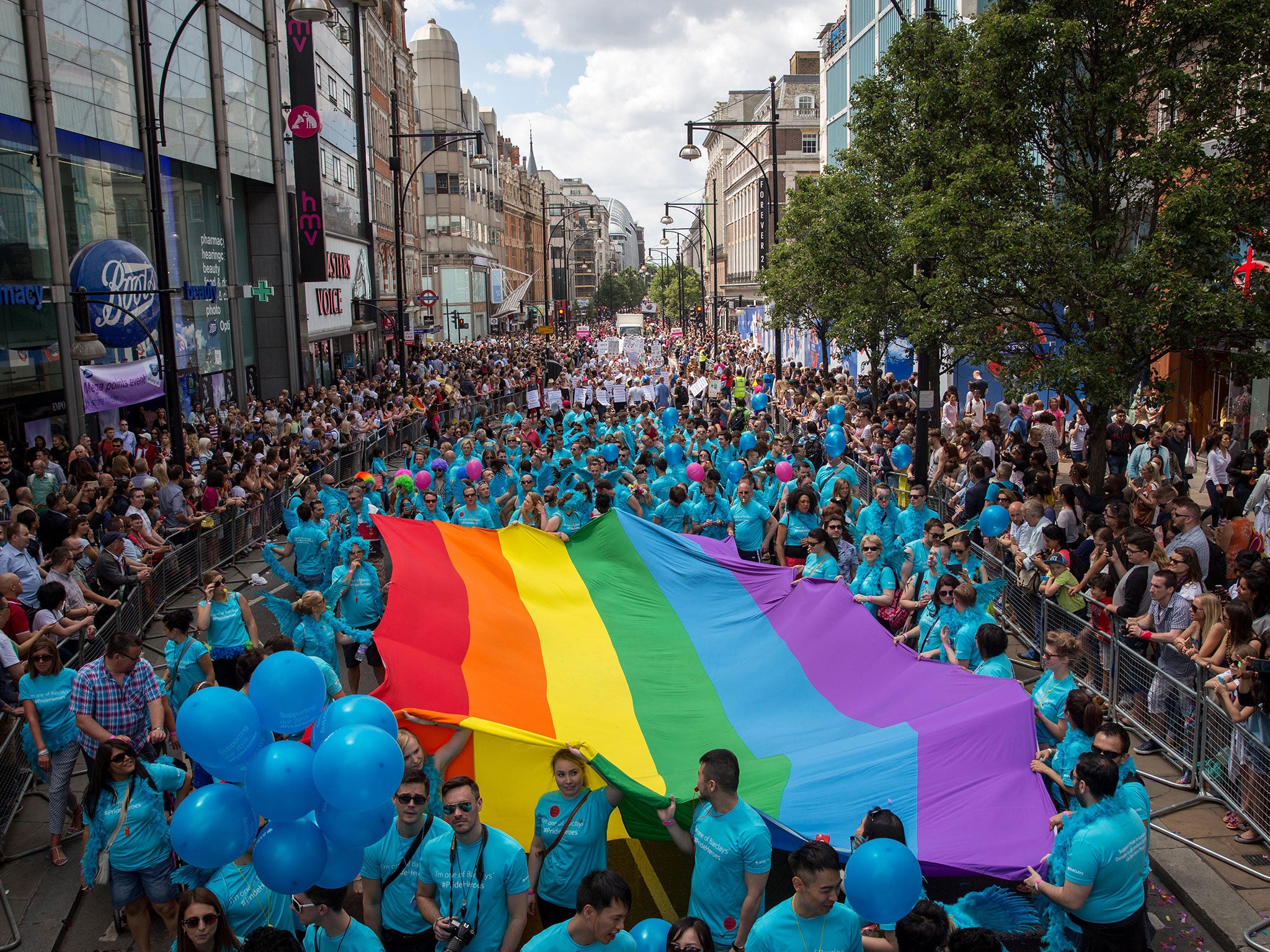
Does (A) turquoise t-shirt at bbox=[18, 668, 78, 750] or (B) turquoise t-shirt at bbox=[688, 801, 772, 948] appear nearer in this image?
(B) turquoise t-shirt at bbox=[688, 801, 772, 948]

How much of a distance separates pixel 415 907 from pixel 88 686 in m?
3.31

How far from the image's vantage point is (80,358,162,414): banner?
1955 centimetres

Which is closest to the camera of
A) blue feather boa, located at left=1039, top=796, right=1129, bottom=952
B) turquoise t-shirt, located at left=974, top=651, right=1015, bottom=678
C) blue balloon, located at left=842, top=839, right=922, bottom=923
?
blue balloon, located at left=842, top=839, right=922, bottom=923

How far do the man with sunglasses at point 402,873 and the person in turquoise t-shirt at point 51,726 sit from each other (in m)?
3.27

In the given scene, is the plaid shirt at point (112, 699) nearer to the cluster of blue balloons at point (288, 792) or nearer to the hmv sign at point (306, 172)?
the cluster of blue balloons at point (288, 792)

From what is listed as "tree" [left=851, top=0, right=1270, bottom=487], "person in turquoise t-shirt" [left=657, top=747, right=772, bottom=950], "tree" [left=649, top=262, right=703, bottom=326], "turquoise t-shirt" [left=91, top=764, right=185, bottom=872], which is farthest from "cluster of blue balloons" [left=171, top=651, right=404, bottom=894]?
"tree" [left=649, top=262, right=703, bottom=326]

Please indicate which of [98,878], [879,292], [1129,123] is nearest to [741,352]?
[879,292]

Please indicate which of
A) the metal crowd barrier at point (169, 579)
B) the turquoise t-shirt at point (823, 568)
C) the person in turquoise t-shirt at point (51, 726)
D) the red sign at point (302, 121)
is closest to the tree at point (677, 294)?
the red sign at point (302, 121)

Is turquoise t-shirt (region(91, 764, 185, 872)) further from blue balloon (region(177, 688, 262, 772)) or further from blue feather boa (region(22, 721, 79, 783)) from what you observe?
blue feather boa (region(22, 721, 79, 783))

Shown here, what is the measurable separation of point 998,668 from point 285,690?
4.58 meters

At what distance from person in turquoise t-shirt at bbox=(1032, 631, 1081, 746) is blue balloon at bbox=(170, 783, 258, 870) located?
15.2ft

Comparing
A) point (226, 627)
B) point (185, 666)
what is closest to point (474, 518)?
point (226, 627)

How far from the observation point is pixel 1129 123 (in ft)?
44.1

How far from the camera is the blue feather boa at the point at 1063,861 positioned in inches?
196
